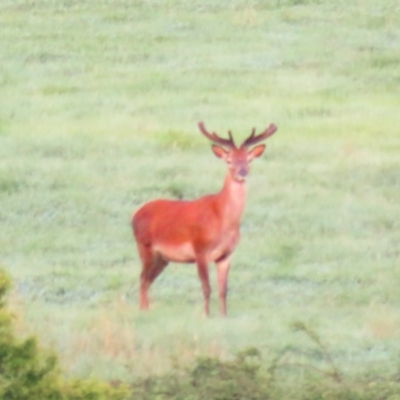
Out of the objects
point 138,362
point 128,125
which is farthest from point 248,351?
point 128,125

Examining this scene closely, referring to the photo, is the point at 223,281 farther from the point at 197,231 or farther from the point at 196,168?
the point at 196,168

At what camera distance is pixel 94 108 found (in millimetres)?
21750

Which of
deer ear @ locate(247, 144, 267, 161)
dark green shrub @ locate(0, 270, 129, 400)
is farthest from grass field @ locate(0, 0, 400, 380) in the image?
dark green shrub @ locate(0, 270, 129, 400)

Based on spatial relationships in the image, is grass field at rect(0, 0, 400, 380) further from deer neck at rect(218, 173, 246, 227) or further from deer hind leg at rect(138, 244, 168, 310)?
deer neck at rect(218, 173, 246, 227)

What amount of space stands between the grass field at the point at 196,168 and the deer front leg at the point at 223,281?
12 centimetres

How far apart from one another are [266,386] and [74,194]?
29.1 feet

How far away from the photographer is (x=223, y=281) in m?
12.8

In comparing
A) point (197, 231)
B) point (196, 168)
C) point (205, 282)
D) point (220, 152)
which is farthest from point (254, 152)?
point (196, 168)

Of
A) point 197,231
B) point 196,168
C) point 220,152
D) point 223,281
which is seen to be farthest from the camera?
point 196,168

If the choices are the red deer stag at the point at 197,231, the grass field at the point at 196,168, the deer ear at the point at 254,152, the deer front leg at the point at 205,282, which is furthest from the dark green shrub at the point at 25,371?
the deer ear at the point at 254,152

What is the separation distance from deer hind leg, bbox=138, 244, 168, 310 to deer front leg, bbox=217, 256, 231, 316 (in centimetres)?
50

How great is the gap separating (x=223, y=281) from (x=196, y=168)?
5.75 m

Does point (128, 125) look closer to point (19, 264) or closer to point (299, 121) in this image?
point (299, 121)

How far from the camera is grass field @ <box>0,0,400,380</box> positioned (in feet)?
39.1
